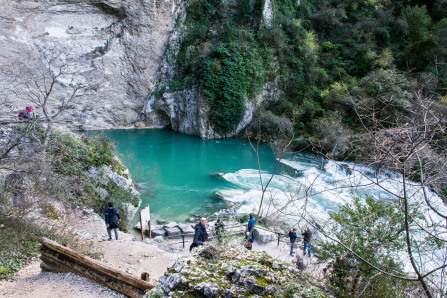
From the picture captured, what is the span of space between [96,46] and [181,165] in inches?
532

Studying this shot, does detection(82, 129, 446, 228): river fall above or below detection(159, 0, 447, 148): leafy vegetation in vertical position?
below

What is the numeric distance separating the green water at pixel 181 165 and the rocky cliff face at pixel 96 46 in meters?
2.89

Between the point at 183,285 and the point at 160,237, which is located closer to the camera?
the point at 183,285

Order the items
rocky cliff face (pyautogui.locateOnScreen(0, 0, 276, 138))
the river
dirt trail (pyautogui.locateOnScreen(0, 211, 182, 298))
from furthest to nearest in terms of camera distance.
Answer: rocky cliff face (pyautogui.locateOnScreen(0, 0, 276, 138)) → the river → dirt trail (pyautogui.locateOnScreen(0, 211, 182, 298))

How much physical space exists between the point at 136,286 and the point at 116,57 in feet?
74.2

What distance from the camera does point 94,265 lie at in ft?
13.9

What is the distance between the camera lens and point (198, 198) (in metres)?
11.9

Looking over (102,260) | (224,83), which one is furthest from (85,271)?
(224,83)

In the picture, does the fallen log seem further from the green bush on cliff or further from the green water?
the green bush on cliff

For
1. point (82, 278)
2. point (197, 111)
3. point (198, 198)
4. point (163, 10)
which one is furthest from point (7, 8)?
point (82, 278)

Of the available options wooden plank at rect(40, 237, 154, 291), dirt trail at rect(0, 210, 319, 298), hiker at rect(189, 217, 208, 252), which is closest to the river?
hiker at rect(189, 217, 208, 252)

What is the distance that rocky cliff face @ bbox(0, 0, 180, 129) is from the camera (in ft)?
59.9

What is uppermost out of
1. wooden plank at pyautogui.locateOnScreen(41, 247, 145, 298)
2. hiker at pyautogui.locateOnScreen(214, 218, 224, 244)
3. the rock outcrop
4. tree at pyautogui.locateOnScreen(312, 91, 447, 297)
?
tree at pyautogui.locateOnScreen(312, 91, 447, 297)

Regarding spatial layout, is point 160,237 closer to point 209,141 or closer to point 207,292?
point 207,292
